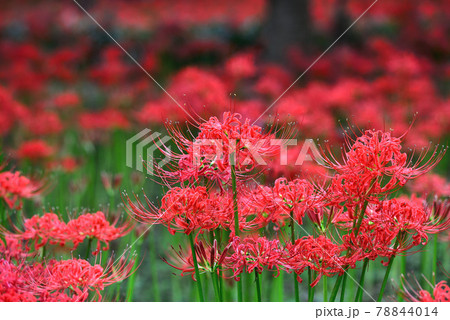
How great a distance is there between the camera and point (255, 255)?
0.83m

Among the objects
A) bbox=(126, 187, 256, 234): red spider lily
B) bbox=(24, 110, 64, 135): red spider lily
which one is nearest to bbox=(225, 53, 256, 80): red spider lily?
bbox=(24, 110, 64, 135): red spider lily

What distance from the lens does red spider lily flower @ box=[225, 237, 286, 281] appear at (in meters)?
0.82

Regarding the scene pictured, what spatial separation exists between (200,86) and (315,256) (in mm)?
1294

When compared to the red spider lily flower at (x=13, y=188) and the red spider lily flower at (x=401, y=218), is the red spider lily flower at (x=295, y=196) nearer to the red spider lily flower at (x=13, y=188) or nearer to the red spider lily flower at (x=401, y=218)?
the red spider lily flower at (x=401, y=218)

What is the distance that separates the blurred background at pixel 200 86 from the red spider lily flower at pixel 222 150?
8cm

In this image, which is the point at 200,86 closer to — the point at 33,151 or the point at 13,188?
the point at 33,151

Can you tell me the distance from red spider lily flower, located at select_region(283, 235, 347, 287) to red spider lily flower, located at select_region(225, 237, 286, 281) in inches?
0.7

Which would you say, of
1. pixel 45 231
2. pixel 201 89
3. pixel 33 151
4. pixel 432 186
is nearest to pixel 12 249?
pixel 45 231

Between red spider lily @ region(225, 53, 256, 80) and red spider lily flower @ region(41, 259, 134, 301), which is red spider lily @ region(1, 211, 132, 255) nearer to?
red spider lily flower @ region(41, 259, 134, 301)

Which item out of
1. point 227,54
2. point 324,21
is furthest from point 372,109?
point 324,21

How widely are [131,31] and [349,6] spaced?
6.29ft

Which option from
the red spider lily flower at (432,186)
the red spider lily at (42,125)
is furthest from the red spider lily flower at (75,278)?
the red spider lily at (42,125)

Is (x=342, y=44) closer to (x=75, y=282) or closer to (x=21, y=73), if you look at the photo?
(x=21, y=73)
